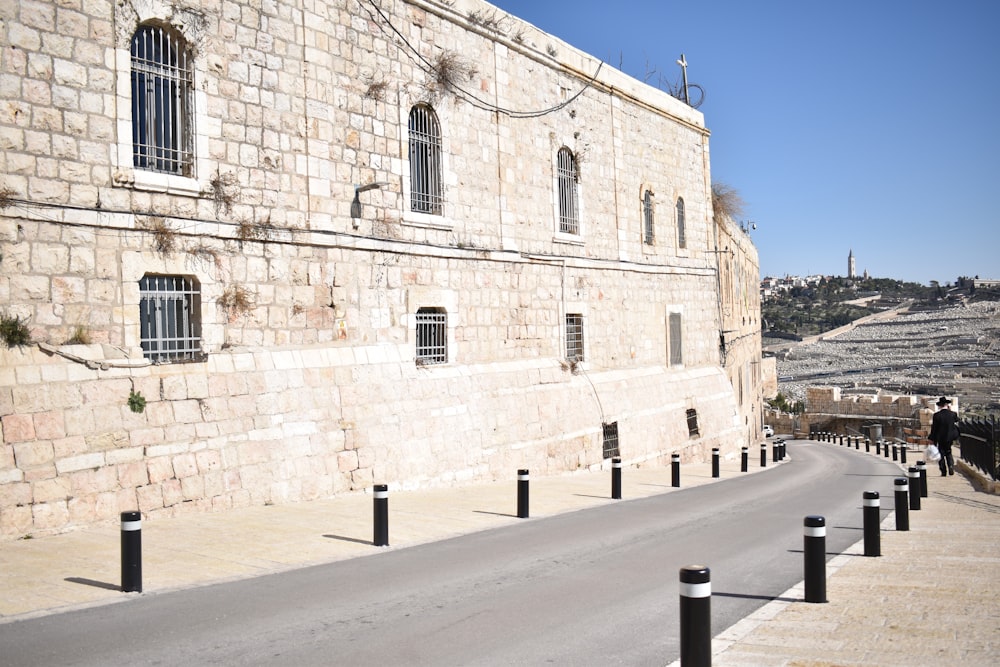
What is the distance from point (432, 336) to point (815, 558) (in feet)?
31.8

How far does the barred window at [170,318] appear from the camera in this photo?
430 inches

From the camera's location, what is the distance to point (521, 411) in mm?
17031

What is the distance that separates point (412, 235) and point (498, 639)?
32.6 feet

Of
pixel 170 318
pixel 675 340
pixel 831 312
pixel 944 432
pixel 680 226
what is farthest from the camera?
pixel 831 312

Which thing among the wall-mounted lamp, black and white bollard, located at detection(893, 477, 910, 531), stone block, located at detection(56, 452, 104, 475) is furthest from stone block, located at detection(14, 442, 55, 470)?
black and white bollard, located at detection(893, 477, 910, 531)

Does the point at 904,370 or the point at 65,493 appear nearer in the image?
the point at 65,493

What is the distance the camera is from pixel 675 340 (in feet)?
81.9

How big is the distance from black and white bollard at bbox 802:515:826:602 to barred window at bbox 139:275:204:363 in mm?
7898

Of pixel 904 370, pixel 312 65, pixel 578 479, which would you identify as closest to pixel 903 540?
pixel 578 479

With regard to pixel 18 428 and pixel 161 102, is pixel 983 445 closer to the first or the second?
pixel 161 102

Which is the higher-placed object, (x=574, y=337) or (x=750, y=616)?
(x=574, y=337)

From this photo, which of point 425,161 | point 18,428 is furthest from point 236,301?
point 425,161

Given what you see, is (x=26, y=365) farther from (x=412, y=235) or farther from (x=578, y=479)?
(x=578, y=479)

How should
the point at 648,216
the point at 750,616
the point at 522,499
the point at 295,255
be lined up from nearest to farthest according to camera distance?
the point at 750,616
the point at 522,499
the point at 295,255
the point at 648,216
